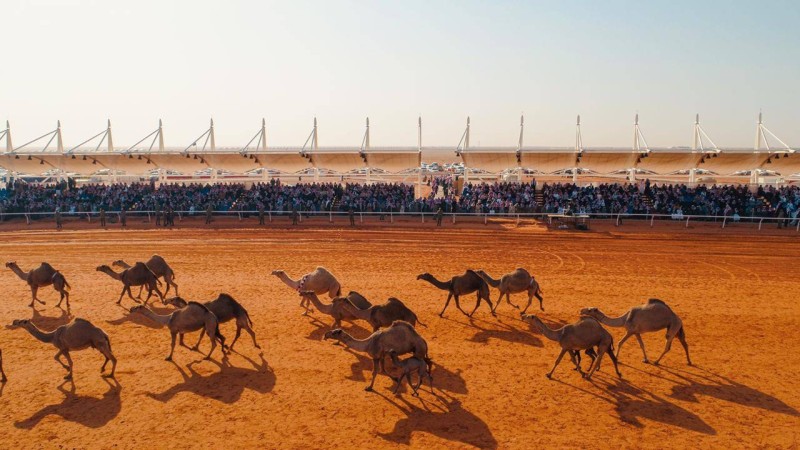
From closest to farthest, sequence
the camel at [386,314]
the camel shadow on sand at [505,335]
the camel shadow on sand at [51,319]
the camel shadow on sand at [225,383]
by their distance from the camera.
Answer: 1. the camel shadow on sand at [225,383]
2. the camel at [386,314]
3. the camel shadow on sand at [505,335]
4. the camel shadow on sand at [51,319]

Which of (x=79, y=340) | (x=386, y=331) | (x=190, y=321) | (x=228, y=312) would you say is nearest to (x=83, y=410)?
(x=79, y=340)

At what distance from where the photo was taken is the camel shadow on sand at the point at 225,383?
10.6 meters

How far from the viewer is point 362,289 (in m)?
18.3

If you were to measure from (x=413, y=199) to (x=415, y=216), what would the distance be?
8.64 ft

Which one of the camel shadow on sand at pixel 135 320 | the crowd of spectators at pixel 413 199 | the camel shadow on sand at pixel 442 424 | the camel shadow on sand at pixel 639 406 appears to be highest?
the crowd of spectators at pixel 413 199

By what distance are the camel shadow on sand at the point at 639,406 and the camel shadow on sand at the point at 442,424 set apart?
2505 millimetres

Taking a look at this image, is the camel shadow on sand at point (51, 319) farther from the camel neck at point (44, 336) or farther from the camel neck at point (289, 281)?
the camel neck at point (289, 281)

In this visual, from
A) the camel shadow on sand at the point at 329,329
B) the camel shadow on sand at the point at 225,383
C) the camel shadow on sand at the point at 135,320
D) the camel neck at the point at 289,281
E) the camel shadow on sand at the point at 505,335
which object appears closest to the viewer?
the camel shadow on sand at the point at 225,383

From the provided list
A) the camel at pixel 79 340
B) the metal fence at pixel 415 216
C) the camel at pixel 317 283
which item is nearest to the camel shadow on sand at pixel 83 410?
the camel at pixel 79 340

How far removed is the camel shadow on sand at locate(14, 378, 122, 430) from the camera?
9570 millimetres

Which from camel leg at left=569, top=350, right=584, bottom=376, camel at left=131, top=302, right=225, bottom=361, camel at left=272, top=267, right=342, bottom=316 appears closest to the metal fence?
camel at left=272, top=267, right=342, bottom=316

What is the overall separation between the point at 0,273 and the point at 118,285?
603cm

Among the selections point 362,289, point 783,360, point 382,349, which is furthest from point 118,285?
point 783,360

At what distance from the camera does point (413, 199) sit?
1511 inches
